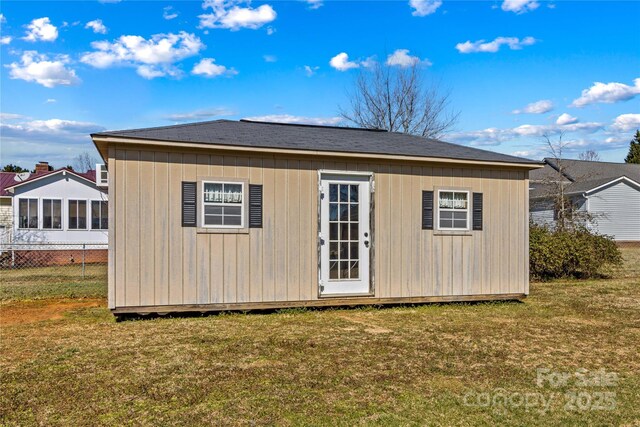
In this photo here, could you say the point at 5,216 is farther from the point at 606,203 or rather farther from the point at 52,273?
the point at 606,203

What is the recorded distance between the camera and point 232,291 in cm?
718

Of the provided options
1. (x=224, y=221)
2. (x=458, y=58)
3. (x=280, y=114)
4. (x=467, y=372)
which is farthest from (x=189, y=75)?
(x=467, y=372)

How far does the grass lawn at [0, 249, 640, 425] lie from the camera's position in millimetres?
3469

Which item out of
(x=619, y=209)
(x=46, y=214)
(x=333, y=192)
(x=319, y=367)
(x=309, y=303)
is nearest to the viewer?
(x=319, y=367)

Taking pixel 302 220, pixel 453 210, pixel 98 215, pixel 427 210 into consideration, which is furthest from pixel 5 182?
pixel 453 210

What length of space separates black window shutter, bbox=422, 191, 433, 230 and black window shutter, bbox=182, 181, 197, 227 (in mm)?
3487

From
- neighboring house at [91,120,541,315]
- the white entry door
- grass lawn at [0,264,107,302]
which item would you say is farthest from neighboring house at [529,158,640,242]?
grass lawn at [0,264,107,302]

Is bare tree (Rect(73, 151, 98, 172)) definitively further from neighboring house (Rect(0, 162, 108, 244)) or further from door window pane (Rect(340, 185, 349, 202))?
door window pane (Rect(340, 185, 349, 202))

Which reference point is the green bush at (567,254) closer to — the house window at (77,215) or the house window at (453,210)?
the house window at (453,210)

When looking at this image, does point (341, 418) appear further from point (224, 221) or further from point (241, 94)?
point (241, 94)

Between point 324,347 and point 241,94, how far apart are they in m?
15.1

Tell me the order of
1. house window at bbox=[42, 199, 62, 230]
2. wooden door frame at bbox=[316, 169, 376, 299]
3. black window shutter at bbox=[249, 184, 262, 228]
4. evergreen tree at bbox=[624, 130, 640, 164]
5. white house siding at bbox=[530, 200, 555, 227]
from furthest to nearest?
evergreen tree at bbox=[624, 130, 640, 164]
white house siding at bbox=[530, 200, 555, 227]
house window at bbox=[42, 199, 62, 230]
wooden door frame at bbox=[316, 169, 376, 299]
black window shutter at bbox=[249, 184, 262, 228]

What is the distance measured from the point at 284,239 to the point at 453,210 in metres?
2.79

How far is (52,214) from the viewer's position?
17109mm
